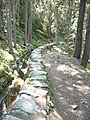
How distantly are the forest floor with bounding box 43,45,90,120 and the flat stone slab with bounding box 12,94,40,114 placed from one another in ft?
1.84

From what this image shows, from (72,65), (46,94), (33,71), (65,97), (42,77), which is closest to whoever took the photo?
(46,94)

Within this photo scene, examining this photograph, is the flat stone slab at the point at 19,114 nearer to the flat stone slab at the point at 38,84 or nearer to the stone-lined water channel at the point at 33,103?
the stone-lined water channel at the point at 33,103

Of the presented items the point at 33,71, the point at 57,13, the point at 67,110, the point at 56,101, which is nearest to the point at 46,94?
the point at 56,101

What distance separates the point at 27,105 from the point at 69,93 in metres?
2.47

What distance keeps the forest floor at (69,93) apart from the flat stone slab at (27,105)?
1.84 feet

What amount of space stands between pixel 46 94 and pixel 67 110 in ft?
3.19

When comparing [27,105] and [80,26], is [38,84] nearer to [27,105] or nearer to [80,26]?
[27,105]

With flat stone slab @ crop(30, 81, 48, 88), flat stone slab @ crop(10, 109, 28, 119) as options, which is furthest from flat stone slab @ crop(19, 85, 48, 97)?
flat stone slab @ crop(10, 109, 28, 119)

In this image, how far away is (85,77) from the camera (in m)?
11.1

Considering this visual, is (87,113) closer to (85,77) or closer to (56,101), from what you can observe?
(56,101)

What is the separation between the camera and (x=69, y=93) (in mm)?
8820

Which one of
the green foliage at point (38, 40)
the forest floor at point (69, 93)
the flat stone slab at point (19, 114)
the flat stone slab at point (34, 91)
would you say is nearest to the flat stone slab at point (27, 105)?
the flat stone slab at point (19, 114)

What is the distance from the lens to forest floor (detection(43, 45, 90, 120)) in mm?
7117

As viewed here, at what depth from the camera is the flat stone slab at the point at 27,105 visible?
662 cm
